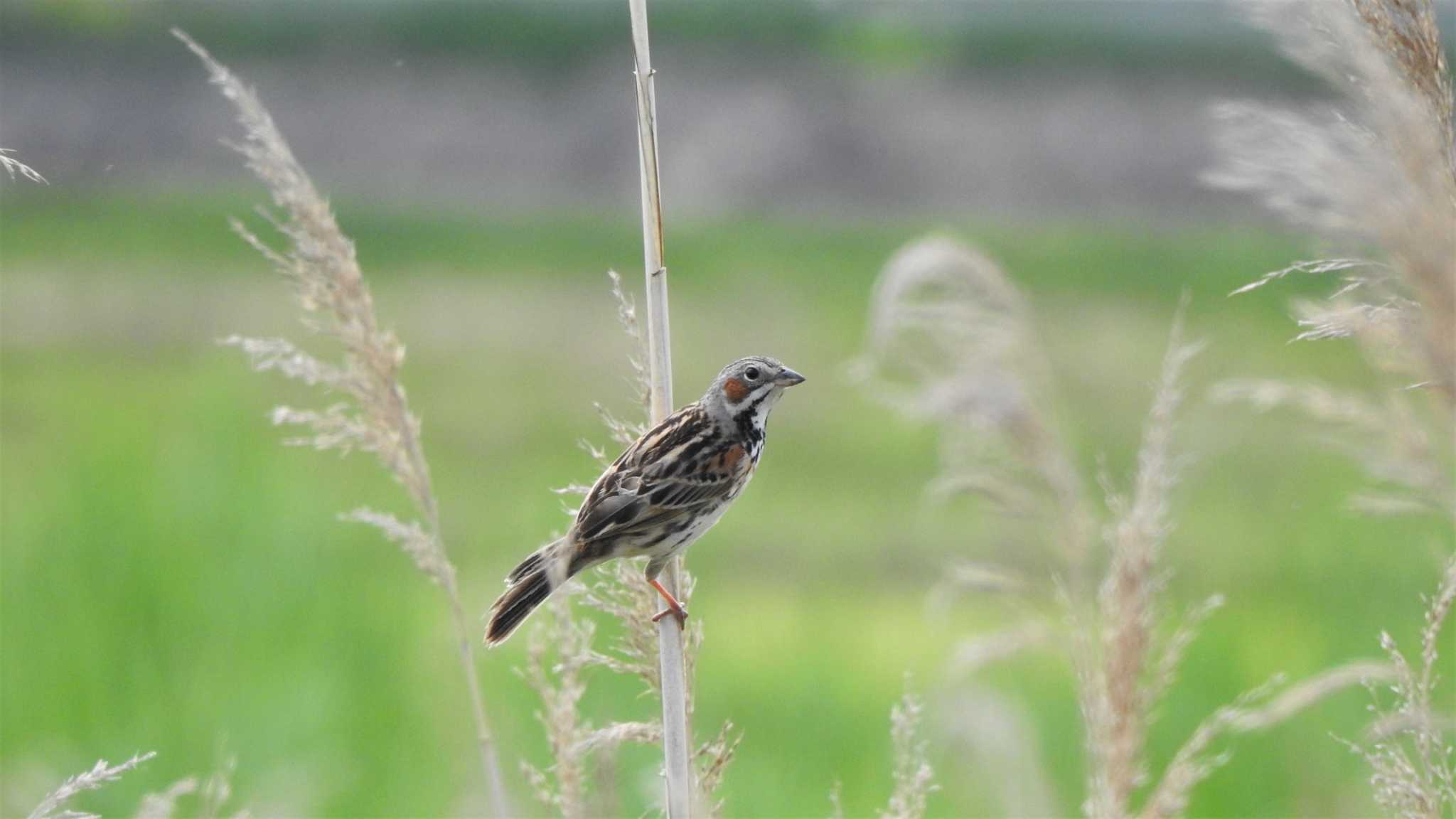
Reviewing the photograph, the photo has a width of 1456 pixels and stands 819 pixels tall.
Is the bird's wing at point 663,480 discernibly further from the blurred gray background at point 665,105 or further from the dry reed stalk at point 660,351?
the blurred gray background at point 665,105

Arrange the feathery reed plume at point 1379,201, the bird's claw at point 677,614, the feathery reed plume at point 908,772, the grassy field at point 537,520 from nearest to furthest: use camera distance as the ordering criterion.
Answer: the feathery reed plume at point 1379,201
the feathery reed plume at point 908,772
the bird's claw at point 677,614
the grassy field at point 537,520

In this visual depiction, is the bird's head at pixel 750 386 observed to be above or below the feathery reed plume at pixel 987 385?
above

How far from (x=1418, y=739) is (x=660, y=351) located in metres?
1.24

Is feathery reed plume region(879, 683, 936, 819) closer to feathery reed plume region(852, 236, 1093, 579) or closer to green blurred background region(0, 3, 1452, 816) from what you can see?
green blurred background region(0, 3, 1452, 816)

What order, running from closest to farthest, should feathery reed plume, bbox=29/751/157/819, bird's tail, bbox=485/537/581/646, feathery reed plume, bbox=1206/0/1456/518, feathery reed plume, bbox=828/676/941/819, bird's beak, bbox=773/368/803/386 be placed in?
1. feathery reed plume, bbox=1206/0/1456/518
2. feathery reed plume, bbox=29/751/157/819
3. feathery reed plume, bbox=828/676/941/819
4. bird's tail, bbox=485/537/581/646
5. bird's beak, bbox=773/368/803/386

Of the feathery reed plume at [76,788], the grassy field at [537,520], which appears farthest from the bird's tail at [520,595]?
the feathery reed plume at [76,788]

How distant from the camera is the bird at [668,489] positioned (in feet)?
8.98

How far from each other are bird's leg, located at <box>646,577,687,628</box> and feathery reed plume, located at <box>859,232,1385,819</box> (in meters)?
0.67

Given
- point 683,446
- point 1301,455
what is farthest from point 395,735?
point 1301,455

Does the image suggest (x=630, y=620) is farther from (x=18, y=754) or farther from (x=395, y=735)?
(x=18, y=754)

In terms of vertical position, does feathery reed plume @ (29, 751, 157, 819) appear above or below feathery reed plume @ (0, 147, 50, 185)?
below

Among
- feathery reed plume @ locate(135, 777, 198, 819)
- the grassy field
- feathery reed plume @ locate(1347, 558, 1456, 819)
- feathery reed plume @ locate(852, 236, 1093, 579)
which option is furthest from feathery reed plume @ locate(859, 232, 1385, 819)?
feathery reed plume @ locate(135, 777, 198, 819)

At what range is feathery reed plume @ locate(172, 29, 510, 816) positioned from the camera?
A: 8.44 ft

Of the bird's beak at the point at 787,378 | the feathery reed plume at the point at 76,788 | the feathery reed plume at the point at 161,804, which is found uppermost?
the feathery reed plume at the point at 76,788
